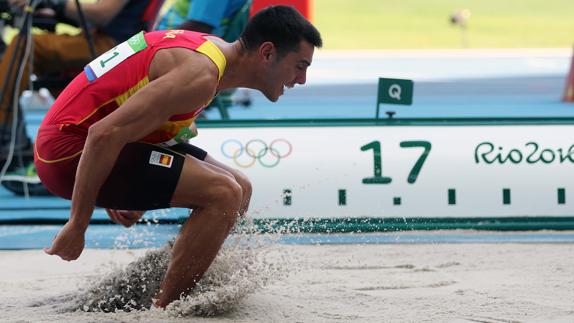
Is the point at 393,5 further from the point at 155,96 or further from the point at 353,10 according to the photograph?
the point at 155,96

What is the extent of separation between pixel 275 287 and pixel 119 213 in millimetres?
Result: 776

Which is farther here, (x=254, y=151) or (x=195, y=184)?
(x=254, y=151)

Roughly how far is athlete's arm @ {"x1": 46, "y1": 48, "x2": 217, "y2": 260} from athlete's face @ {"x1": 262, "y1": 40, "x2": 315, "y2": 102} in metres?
0.26

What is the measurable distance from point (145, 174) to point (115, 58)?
17.2 inches

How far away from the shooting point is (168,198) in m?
4.12

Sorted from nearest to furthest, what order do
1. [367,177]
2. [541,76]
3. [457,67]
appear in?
[367,177] → [541,76] → [457,67]

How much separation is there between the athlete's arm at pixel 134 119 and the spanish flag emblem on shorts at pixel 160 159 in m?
0.20

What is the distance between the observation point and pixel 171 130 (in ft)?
13.8

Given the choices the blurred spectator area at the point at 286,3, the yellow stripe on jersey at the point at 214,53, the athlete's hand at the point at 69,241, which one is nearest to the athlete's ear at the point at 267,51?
the yellow stripe on jersey at the point at 214,53

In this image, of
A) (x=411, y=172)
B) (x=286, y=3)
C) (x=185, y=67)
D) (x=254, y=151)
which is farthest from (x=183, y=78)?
(x=286, y=3)

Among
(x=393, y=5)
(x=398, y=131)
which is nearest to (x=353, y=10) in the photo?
(x=393, y=5)

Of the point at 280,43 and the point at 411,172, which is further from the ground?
the point at 280,43

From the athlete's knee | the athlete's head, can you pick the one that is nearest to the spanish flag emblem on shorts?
the athlete's knee

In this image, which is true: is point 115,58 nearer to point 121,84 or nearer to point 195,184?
point 121,84
